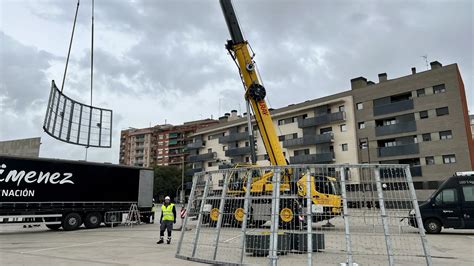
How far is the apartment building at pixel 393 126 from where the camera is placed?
1563 inches

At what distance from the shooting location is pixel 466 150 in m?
38.2

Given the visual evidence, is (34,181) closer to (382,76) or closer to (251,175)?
(251,175)

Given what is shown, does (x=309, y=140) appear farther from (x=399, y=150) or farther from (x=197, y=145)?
(x=197, y=145)

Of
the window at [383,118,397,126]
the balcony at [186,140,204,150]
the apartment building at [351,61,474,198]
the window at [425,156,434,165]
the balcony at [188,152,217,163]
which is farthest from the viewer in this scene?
the balcony at [186,140,204,150]

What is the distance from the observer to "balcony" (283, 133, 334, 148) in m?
49.9

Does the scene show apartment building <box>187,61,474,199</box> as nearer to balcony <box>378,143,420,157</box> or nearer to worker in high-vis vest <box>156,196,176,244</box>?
balcony <box>378,143,420,157</box>

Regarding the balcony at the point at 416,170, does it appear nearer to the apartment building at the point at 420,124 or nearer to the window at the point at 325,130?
the apartment building at the point at 420,124

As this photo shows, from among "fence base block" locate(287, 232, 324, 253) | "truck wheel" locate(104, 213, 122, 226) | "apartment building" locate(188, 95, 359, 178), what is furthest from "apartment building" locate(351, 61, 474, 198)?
"fence base block" locate(287, 232, 324, 253)

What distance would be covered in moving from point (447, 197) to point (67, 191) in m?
18.7

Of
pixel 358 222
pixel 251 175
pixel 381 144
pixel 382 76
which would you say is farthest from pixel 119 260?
pixel 382 76

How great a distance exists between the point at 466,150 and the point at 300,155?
20.9 meters

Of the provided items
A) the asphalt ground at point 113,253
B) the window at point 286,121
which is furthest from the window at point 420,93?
the asphalt ground at point 113,253

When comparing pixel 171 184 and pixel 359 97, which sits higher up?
pixel 359 97

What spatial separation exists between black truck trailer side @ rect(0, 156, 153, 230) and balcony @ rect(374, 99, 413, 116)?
32.8m
